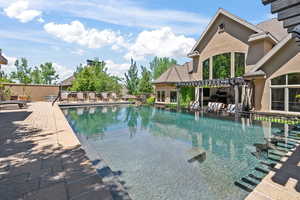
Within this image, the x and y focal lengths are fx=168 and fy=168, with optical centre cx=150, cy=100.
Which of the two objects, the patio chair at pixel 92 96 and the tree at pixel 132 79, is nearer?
the patio chair at pixel 92 96

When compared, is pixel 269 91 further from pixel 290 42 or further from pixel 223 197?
pixel 223 197

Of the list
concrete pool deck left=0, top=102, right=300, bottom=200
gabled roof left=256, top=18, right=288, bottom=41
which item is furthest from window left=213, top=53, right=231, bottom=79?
concrete pool deck left=0, top=102, right=300, bottom=200

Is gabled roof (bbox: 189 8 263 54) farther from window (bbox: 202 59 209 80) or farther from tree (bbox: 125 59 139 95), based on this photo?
tree (bbox: 125 59 139 95)

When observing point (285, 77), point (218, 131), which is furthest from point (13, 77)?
point (285, 77)

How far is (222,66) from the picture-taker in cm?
1683

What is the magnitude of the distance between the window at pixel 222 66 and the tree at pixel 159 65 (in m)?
25.3

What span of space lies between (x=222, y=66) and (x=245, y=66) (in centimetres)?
227

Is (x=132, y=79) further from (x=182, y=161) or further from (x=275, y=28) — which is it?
(x=182, y=161)

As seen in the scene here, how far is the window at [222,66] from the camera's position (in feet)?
53.7

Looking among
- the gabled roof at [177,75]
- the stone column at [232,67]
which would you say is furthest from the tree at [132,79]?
the stone column at [232,67]

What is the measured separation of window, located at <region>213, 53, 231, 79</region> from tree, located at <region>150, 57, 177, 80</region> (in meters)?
25.3

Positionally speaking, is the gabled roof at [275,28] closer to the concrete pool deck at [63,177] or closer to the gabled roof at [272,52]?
the gabled roof at [272,52]

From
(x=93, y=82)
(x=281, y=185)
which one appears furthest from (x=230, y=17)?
(x=93, y=82)

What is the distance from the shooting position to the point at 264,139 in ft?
24.8
